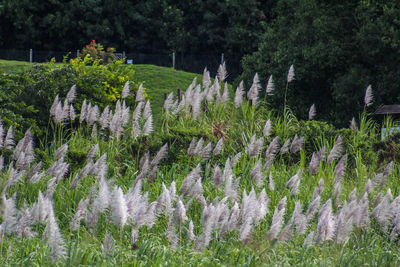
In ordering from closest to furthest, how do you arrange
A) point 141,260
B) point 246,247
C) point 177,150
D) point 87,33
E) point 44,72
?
point 141,260 < point 246,247 < point 177,150 < point 44,72 < point 87,33

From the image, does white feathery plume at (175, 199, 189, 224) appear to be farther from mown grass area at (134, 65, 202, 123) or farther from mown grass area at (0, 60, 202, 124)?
mown grass area at (134, 65, 202, 123)

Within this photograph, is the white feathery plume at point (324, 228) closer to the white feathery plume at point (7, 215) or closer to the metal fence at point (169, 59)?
the white feathery plume at point (7, 215)

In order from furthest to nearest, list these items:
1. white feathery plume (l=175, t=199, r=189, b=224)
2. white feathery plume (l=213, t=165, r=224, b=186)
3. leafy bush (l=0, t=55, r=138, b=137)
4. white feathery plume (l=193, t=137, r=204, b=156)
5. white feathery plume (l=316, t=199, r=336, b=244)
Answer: leafy bush (l=0, t=55, r=138, b=137), white feathery plume (l=193, t=137, r=204, b=156), white feathery plume (l=213, t=165, r=224, b=186), white feathery plume (l=175, t=199, r=189, b=224), white feathery plume (l=316, t=199, r=336, b=244)

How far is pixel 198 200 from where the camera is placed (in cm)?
635

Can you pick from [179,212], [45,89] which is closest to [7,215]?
[179,212]

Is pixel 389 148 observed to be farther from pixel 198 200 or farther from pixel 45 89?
pixel 45 89

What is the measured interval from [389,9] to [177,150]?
9.73m

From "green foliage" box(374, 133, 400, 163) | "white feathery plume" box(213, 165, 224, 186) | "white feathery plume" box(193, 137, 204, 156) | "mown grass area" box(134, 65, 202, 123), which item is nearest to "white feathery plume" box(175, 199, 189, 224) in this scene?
"white feathery plume" box(213, 165, 224, 186)

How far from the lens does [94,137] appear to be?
9.53 metres

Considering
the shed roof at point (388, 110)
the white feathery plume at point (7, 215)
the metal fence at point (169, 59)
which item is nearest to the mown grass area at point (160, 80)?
the shed roof at point (388, 110)

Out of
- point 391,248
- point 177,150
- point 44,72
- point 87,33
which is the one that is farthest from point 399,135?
point 87,33

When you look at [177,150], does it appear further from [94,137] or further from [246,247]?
[246,247]

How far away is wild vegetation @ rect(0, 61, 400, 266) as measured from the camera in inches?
190

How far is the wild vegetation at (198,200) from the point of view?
4832mm
